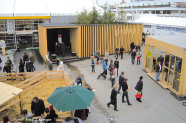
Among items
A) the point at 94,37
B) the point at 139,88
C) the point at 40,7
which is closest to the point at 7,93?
the point at 139,88

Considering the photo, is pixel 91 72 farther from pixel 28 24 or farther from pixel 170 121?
pixel 28 24

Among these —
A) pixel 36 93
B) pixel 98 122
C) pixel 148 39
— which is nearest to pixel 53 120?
pixel 98 122

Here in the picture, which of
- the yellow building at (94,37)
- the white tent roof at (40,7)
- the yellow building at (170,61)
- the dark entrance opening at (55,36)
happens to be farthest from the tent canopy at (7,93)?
the white tent roof at (40,7)

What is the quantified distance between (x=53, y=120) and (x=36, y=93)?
4.13 metres

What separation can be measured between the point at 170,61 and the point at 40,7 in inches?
795

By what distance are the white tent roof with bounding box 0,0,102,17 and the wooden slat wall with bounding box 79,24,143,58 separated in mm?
9155

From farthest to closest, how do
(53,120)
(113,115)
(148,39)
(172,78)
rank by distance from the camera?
(148,39)
(172,78)
(113,115)
(53,120)

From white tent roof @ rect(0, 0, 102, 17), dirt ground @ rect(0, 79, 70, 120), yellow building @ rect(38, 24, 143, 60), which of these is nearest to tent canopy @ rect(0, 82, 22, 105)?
dirt ground @ rect(0, 79, 70, 120)

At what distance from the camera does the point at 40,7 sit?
26125 millimetres

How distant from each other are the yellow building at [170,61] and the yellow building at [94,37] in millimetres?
6481

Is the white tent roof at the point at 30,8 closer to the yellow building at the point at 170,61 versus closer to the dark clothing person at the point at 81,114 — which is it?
the yellow building at the point at 170,61

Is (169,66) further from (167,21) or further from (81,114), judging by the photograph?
(167,21)

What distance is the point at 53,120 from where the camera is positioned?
6.62 metres

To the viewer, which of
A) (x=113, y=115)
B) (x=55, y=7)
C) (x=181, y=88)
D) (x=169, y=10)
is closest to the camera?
(x=113, y=115)
